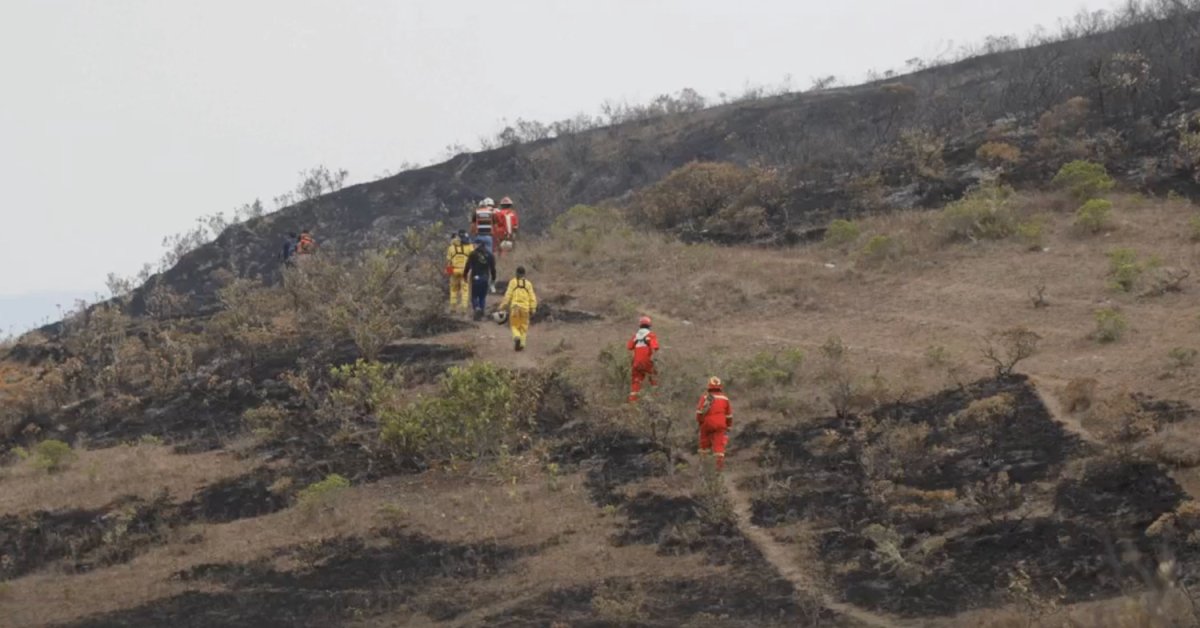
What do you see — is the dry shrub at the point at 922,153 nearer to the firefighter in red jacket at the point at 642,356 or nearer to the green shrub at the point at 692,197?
the green shrub at the point at 692,197

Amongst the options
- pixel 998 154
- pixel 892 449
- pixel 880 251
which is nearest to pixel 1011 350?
pixel 892 449

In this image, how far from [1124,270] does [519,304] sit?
9.10m

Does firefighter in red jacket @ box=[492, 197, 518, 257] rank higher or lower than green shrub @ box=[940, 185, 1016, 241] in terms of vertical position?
higher

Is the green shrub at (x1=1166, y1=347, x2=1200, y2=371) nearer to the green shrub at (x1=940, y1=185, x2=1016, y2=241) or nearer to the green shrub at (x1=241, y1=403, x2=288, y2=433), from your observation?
the green shrub at (x1=940, y1=185, x2=1016, y2=241)

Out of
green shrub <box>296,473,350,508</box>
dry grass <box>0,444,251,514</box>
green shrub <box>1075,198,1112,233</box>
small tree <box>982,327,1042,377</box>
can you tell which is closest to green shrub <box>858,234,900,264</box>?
green shrub <box>1075,198,1112,233</box>

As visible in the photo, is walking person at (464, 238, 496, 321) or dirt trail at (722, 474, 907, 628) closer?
dirt trail at (722, 474, 907, 628)

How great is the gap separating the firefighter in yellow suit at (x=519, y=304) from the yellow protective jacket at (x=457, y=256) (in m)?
2.84

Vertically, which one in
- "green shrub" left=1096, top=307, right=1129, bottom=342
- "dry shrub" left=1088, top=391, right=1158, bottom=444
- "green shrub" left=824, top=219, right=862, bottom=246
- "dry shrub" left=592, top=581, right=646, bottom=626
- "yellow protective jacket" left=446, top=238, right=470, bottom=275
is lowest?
"dry shrub" left=592, top=581, right=646, bottom=626

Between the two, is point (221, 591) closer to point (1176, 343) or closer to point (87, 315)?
point (1176, 343)

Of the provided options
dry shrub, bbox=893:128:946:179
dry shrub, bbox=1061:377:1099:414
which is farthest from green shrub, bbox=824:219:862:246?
dry shrub, bbox=1061:377:1099:414

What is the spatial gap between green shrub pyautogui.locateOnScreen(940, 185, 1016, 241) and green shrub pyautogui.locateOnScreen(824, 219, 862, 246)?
71.9 inches

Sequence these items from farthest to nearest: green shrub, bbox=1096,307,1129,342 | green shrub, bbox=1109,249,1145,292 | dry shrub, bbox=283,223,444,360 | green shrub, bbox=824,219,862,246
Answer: green shrub, bbox=824,219,862,246 < dry shrub, bbox=283,223,444,360 < green shrub, bbox=1109,249,1145,292 < green shrub, bbox=1096,307,1129,342

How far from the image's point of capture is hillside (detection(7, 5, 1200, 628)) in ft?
33.4

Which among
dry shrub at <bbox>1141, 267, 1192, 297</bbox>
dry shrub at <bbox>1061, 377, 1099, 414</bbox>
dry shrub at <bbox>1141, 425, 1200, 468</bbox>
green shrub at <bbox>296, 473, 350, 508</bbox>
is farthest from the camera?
dry shrub at <bbox>1141, 267, 1192, 297</bbox>
